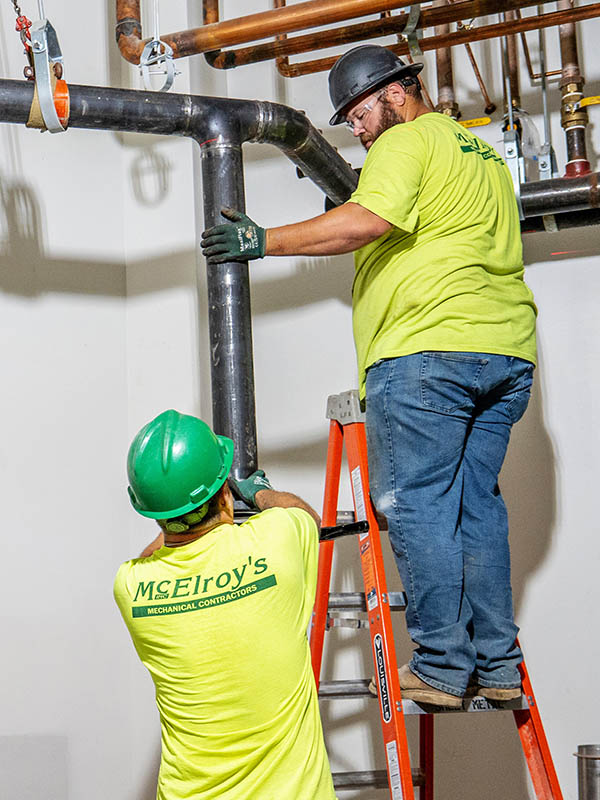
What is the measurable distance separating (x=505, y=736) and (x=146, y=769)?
1080 millimetres

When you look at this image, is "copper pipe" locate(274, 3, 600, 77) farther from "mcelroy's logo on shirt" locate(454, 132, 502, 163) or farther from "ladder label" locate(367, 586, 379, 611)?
"ladder label" locate(367, 586, 379, 611)

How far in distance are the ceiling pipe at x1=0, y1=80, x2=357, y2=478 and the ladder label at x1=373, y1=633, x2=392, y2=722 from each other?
0.47 m

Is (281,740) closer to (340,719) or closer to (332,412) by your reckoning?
(332,412)

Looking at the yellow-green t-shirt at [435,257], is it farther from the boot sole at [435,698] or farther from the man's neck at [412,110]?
the boot sole at [435,698]

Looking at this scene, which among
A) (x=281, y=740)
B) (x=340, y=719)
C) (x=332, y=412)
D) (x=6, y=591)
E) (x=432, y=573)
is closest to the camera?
(x=281, y=740)

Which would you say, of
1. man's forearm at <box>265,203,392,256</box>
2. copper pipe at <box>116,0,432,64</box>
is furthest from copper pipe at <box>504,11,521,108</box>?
man's forearm at <box>265,203,392,256</box>

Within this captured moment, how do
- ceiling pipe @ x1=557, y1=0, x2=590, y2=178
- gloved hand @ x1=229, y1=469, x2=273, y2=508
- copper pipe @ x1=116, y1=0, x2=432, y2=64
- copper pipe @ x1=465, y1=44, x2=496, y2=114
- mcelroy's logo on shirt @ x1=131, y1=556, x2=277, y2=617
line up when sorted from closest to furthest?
mcelroy's logo on shirt @ x1=131, y1=556, x2=277, y2=617 < gloved hand @ x1=229, y1=469, x2=273, y2=508 < copper pipe @ x1=116, y1=0, x2=432, y2=64 < ceiling pipe @ x1=557, y1=0, x2=590, y2=178 < copper pipe @ x1=465, y1=44, x2=496, y2=114

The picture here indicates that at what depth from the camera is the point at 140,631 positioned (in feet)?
4.59

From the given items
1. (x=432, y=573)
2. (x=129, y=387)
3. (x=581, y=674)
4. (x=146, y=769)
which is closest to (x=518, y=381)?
(x=432, y=573)

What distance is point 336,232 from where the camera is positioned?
5.68ft

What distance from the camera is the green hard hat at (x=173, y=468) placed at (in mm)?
1372

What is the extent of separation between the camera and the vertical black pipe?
6.75ft

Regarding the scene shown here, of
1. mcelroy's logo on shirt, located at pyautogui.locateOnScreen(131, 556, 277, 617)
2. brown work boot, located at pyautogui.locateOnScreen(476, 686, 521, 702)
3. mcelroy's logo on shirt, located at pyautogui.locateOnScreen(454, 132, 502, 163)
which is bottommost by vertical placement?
brown work boot, located at pyautogui.locateOnScreen(476, 686, 521, 702)

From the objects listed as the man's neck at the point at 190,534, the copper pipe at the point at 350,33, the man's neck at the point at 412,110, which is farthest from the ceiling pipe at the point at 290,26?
the man's neck at the point at 190,534
